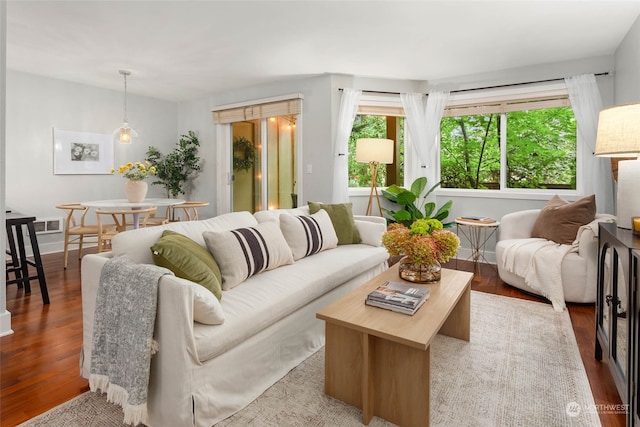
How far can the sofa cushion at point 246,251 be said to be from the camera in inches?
82.7

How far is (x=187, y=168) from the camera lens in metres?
6.19

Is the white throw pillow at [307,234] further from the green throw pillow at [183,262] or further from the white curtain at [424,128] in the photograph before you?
the white curtain at [424,128]

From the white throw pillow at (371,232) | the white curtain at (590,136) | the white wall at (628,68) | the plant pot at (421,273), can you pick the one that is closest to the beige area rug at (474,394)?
the plant pot at (421,273)

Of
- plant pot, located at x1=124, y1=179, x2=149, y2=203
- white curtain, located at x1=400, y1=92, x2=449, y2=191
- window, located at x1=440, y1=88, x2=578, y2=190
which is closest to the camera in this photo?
plant pot, located at x1=124, y1=179, x2=149, y2=203

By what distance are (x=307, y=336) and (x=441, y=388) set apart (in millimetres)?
808

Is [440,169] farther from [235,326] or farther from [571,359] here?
[235,326]

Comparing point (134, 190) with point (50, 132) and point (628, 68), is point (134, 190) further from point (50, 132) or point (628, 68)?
point (628, 68)

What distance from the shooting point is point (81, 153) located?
17.0ft

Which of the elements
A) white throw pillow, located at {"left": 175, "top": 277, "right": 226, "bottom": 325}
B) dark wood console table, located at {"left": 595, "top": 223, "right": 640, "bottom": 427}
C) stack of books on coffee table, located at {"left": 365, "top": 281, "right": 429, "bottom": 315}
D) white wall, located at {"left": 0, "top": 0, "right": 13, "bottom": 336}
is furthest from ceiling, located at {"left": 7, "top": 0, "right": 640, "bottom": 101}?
white throw pillow, located at {"left": 175, "top": 277, "right": 226, "bottom": 325}

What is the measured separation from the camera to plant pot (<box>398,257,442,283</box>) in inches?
86.5

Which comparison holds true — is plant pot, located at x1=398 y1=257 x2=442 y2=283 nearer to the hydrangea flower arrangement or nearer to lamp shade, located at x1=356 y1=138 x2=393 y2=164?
the hydrangea flower arrangement

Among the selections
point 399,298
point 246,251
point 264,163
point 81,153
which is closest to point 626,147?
point 399,298

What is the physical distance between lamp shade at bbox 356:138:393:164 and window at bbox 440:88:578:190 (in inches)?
39.9

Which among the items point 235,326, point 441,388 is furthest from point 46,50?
point 441,388
